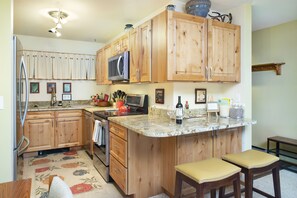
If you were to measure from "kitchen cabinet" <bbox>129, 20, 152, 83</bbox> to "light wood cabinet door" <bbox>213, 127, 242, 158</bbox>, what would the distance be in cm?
111

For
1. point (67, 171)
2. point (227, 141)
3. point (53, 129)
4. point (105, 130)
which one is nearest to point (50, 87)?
point (53, 129)

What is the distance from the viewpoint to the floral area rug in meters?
2.78

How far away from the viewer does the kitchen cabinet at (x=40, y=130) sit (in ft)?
13.0

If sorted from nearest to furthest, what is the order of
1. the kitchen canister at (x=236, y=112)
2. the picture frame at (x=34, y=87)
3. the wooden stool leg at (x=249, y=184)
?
the wooden stool leg at (x=249, y=184) → the kitchen canister at (x=236, y=112) → the picture frame at (x=34, y=87)

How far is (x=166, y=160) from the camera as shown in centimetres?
245

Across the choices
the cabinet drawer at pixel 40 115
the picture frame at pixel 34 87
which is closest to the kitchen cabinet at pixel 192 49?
the cabinet drawer at pixel 40 115

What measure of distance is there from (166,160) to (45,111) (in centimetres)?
281

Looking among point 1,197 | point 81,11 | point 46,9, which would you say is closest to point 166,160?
point 1,197

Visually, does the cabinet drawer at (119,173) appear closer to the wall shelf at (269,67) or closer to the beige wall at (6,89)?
the beige wall at (6,89)

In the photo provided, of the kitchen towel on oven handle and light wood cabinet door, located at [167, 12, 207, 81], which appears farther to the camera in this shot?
the kitchen towel on oven handle

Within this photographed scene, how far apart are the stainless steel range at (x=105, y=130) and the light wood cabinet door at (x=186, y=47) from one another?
1.05 meters

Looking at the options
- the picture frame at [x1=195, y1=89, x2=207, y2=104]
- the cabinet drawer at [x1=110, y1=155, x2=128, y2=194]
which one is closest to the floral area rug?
the cabinet drawer at [x1=110, y1=155, x2=128, y2=194]

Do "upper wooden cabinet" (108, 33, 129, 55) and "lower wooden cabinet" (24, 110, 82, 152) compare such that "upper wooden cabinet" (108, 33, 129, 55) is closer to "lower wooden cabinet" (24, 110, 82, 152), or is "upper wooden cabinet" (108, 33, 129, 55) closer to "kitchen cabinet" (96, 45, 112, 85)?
"kitchen cabinet" (96, 45, 112, 85)

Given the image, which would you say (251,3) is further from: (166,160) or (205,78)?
(166,160)
